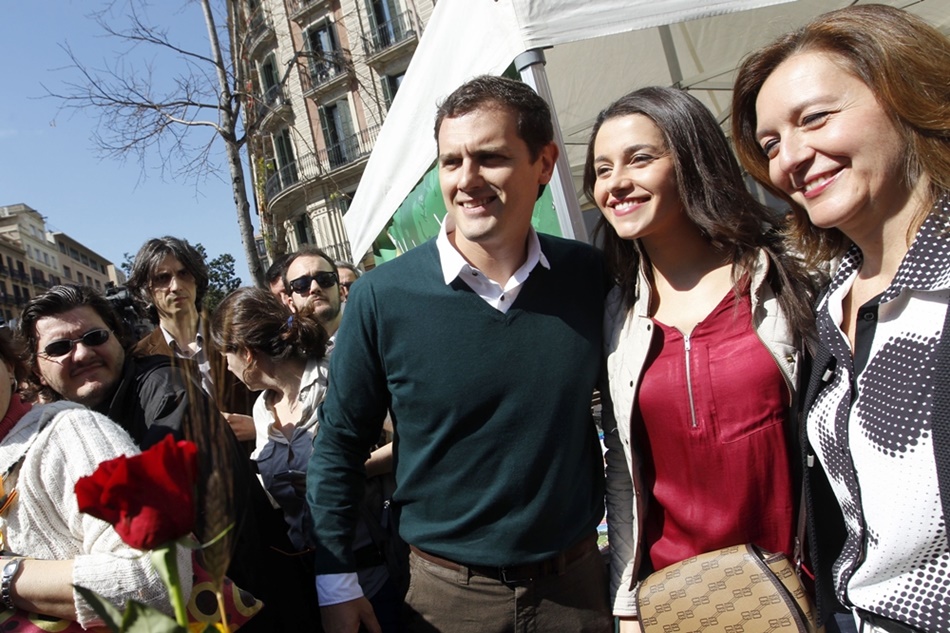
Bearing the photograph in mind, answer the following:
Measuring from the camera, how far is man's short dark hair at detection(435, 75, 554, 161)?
1883 mm

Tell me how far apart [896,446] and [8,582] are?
1.78m

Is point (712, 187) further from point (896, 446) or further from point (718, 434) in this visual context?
point (896, 446)

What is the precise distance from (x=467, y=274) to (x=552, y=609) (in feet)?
3.05

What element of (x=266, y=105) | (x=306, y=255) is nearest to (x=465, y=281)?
(x=306, y=255)

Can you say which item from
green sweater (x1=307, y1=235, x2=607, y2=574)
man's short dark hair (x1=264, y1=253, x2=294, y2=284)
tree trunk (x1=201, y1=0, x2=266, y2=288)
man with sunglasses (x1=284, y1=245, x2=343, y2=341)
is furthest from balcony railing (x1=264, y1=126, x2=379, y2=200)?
green sweater (x1=307, y1=235, x2=607, y2=574)

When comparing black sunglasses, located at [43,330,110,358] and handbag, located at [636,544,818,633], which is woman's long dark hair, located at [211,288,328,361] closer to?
black sunglasses, located at [43,330,110,358]

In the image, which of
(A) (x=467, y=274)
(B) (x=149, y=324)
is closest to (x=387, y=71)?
(B) (x=149, y=324)

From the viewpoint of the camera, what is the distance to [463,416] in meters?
1.76

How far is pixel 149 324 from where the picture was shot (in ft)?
11.8

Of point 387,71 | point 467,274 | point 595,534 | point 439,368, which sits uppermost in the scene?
point 387,71

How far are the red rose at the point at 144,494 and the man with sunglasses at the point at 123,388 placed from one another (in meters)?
1.22

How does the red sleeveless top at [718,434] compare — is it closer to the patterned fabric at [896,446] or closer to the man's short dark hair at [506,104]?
the patterned fabric at [896,446]

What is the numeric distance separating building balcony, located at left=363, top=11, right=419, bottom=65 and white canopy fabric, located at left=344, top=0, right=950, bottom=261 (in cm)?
2187

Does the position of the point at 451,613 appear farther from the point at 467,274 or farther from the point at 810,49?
the point at 810,49
